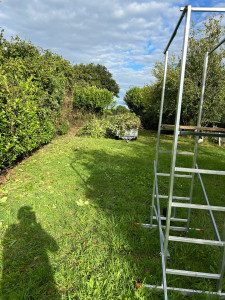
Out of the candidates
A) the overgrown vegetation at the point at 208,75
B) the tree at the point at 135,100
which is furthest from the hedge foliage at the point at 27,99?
the tree at the point at 135,100

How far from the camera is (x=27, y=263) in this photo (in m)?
2.17

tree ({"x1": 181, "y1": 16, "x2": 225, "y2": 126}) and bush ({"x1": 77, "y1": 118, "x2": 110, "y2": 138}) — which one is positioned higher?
tree ({"x1": 181, "y1": 16, "x2": 225, "y2": 126})

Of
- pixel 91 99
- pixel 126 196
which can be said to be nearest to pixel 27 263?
pixel 126 196

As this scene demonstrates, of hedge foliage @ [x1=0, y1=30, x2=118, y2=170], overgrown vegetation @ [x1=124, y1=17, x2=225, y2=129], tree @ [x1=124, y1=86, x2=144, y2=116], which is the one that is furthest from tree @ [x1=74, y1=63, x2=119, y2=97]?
overgrown vegetation @ [x1=124, y1=17, x2=225, y2=129]

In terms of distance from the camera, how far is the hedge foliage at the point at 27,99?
14.5ft

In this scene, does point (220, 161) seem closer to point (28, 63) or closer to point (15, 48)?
point (28, 63)

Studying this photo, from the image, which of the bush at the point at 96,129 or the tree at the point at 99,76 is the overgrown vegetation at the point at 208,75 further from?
the tree at the point at 99,76

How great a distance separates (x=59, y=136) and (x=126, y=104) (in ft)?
38.9

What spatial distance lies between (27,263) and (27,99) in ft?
14.7

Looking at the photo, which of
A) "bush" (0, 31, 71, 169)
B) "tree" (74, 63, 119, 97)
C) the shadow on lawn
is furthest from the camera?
"tree" (74, 63, 119, 97)

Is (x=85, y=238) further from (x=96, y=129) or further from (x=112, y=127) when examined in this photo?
(x=112, y=127)

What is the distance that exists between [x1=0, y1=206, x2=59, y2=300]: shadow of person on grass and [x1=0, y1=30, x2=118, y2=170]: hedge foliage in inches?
79.5

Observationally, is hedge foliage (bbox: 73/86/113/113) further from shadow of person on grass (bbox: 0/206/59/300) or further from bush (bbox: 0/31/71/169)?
shadow of person on grass (bbox: 0/206/59/300)

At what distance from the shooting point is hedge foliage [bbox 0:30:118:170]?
443 centimetres
